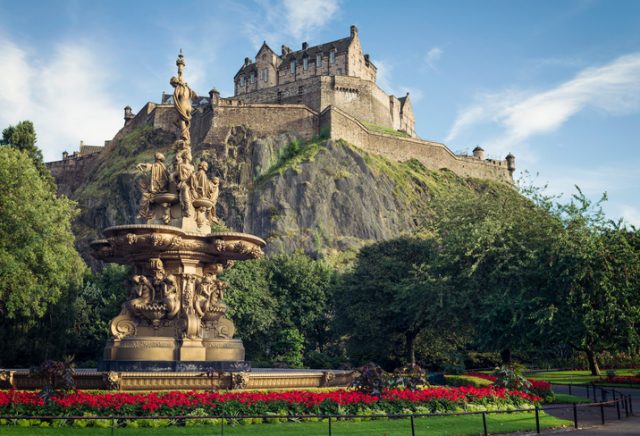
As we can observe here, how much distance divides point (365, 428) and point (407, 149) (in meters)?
79.2

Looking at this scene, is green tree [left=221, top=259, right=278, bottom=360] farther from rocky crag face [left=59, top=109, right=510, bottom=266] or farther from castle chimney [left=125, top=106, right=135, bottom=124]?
→ castle chimney [left=125, top=106, right=135, bottom=124]

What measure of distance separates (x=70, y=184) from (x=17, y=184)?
7863cm

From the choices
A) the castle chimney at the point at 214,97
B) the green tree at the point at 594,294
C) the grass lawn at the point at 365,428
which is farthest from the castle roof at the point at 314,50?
the grass lawn at the point at 365,428

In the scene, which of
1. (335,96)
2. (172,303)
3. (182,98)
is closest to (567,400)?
(172,303)

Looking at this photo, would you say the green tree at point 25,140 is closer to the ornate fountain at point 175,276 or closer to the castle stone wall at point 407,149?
the ornate fountain at point 175,276

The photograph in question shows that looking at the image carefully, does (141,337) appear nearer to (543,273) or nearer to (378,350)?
(543,273)

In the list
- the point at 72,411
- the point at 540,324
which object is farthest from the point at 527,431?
the point at 540,324

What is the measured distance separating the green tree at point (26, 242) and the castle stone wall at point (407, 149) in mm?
53473

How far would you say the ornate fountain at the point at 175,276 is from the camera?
56.7 ft

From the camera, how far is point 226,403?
1351cm

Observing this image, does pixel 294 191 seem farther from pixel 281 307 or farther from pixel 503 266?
pixel 503 266

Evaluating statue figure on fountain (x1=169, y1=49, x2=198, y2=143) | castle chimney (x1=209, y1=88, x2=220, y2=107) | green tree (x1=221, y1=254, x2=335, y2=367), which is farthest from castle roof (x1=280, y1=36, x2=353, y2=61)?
statue figure on fountain (x1=169, y1=49, x2=198, y2=143)

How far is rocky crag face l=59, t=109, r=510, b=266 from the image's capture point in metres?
74.1

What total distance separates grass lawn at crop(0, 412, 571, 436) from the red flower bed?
0.37 m
